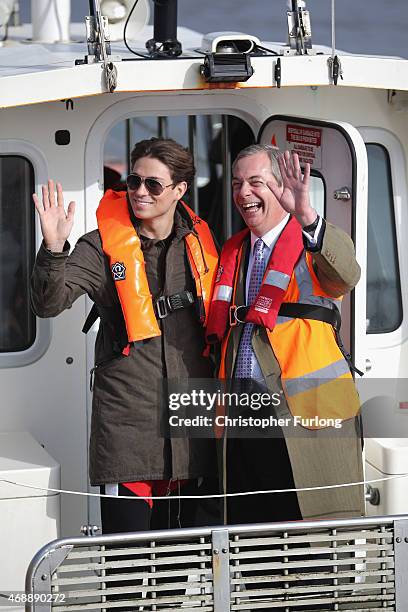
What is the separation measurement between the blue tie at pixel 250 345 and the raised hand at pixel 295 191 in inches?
11.7

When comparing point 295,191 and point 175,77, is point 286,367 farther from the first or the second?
point 175,77

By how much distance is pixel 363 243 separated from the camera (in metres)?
4.61

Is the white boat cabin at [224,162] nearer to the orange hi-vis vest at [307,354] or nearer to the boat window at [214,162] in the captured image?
the boat window at [214,162]

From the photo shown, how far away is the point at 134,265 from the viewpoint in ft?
14.5

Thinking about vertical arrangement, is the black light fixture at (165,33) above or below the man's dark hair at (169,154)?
above

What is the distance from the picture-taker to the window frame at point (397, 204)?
5.47 metres

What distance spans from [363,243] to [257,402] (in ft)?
2.62

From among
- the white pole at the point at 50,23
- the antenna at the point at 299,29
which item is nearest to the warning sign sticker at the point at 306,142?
the antenna at the point at 299,29

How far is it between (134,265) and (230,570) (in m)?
1.19

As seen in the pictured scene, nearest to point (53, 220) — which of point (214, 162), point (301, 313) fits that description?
point (301, 313)

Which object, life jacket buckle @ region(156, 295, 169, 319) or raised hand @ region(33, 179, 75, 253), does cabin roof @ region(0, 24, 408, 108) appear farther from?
life jacket buckle @ region(156, 295, 169, 319)

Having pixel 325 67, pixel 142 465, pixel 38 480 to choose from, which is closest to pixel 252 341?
pixel 142 465

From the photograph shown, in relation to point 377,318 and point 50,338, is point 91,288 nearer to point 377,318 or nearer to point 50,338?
point 50,338

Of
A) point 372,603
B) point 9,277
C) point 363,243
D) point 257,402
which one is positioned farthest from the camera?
point 9,277
